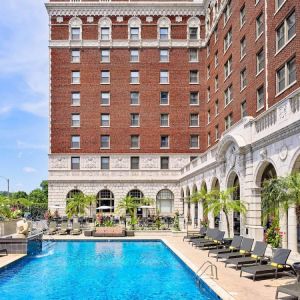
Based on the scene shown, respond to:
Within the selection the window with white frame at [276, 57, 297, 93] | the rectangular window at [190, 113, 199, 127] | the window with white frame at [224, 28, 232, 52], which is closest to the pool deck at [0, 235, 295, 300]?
the window with white frame at [276, 57, 297, 93]

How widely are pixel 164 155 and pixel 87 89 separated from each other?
11851 mm

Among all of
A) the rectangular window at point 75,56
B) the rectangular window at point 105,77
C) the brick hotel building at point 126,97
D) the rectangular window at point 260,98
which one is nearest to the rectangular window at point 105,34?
the brick hotel building at point 126,97

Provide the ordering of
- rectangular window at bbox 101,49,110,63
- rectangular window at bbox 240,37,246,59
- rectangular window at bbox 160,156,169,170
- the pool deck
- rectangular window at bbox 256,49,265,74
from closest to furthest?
the pool deck
rectangular window at bbox 256,49,265,74
rectangular window at bbox 240,37,246,59
rectangular window at bbox 160,156,169,170
rectangular window at bbox 101,49,110,63

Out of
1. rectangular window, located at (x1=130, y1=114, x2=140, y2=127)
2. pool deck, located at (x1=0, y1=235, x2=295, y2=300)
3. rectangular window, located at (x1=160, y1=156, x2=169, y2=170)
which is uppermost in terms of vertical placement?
rectangular window, located at (x1=130, y1=114, x2=140, y2=127)

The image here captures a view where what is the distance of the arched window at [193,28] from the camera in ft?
183

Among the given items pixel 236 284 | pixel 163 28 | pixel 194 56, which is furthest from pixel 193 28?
pixel 236 284

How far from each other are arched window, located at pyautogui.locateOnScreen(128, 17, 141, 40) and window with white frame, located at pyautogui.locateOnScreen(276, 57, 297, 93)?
30.6m

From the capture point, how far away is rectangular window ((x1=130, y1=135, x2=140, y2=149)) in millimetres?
55125

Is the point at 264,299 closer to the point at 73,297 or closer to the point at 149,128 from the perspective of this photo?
the point at 73,297

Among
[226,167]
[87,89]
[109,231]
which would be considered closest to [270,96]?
[226,167]

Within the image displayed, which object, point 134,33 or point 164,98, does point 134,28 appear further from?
point 164,98

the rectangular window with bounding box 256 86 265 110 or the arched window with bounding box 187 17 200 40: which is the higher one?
the arched window with bounding box 187 17 200 40

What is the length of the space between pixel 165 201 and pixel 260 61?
2783cm

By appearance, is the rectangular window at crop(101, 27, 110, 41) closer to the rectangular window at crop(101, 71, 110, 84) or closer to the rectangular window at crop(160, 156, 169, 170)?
the rectangular window at crop(101, 71, 110, 84)
